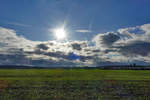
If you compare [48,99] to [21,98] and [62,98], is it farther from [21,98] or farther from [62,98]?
[21,98]

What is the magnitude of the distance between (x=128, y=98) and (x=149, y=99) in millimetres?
1741

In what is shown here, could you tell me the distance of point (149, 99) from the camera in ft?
41.3

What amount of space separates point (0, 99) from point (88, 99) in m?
7.66

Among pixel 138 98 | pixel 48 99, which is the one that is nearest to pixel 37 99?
pixel 48 99

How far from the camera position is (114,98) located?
42.5 feet

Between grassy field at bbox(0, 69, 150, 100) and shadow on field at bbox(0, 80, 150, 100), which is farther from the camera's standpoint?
grassy field at bbox(0, 69, 150, 100)

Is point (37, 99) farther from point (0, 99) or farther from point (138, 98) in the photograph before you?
point (138, 98)

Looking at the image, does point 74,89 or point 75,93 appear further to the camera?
point 74,89

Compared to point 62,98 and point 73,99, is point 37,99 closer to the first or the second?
point 62,98

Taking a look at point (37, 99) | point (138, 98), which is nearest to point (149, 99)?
point (138, 98)

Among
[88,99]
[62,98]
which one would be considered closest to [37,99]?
[62,98]

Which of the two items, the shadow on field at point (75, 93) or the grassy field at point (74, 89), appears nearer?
the shadow on field at point (75, 93)

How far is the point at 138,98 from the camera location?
13000mm

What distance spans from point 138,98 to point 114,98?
2.20 meters
